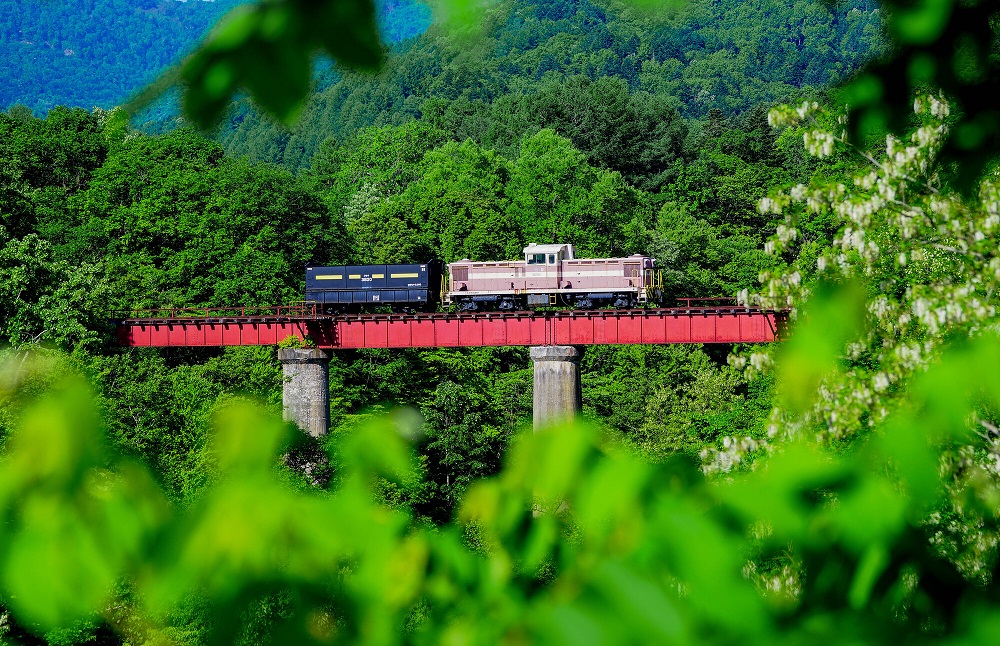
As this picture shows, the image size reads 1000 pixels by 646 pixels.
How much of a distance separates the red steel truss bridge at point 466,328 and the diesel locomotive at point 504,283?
5683 millimetres

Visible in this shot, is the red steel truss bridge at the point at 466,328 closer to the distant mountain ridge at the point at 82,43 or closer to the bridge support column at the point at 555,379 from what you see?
the bridge support column at the point at 555,379

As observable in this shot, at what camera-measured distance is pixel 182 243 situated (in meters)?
49.1

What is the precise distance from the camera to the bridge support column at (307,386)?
36125 mm

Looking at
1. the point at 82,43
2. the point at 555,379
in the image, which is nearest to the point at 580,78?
the point at 555,379

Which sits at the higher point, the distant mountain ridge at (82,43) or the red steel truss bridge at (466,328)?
the red steel truss bridge at (466,328)

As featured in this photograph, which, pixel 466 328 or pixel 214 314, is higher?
pixel 214 314

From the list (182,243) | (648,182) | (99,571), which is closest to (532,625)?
(99,571)

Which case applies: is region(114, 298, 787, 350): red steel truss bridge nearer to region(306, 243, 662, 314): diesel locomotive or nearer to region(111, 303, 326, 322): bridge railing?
region(111, 303, 326, 322): bridge railing

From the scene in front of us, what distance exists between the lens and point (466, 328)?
123 ft

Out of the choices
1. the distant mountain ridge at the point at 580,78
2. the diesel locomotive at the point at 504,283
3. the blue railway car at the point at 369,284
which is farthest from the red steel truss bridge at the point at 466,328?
the distant mountain ridge at the point at 580,78

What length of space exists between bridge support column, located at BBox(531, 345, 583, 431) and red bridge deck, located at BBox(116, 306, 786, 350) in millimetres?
678

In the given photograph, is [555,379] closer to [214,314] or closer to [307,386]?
[307,386]

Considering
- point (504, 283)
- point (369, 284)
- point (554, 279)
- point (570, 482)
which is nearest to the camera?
point (570, 482)

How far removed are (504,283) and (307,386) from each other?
10757 mm
